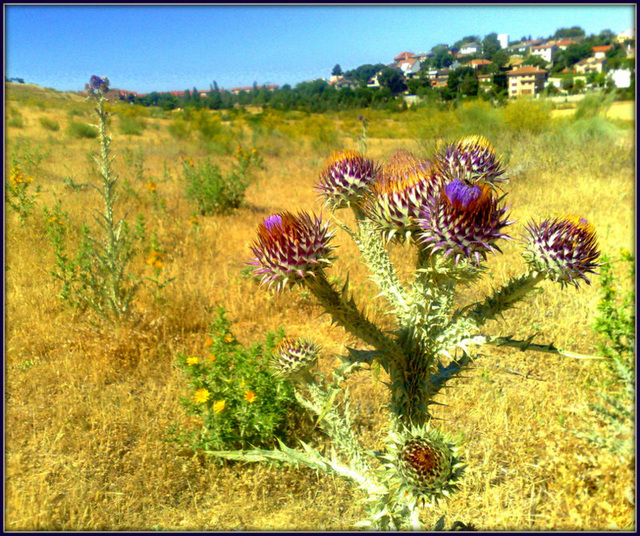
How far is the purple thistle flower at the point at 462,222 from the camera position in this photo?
1404 millimetres

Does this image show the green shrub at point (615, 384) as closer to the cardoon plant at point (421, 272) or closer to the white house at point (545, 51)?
the cardoon plant at point (421, 272)

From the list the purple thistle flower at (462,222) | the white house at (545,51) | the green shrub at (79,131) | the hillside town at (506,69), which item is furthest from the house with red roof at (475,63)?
the green shrub at (79,131)

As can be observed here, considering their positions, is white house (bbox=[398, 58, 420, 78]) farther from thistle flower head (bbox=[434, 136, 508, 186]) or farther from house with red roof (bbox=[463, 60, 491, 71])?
house with red roof (bbox=[463, 60, 491, 71])

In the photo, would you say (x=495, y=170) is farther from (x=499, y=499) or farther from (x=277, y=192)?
(x=277, y=192)

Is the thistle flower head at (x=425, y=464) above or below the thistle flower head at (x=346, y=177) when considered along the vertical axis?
below

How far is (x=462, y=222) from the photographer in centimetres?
140

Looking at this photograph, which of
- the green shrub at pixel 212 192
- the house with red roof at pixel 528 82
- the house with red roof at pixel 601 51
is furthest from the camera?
the house with red roof at pixel 601 51

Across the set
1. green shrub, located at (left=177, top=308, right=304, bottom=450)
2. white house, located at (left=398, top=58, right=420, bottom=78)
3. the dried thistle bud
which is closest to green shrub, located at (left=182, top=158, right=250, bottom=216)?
green shrub, located at (left=177, top=308, right=304, bottom=450)

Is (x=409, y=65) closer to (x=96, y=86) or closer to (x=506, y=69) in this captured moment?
(x=96, y=86)

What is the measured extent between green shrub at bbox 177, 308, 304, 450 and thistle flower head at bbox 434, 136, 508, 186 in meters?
2.03

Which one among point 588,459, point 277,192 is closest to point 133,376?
point 588,459

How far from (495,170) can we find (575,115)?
20111 mm

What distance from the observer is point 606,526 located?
2.79 m

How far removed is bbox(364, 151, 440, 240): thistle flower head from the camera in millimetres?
1560
